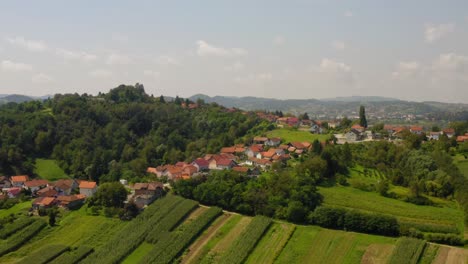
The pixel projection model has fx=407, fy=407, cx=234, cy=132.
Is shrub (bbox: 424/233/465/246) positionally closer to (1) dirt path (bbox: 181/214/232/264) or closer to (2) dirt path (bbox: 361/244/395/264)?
(2) dirt path (bbox: 361/244/395/264)

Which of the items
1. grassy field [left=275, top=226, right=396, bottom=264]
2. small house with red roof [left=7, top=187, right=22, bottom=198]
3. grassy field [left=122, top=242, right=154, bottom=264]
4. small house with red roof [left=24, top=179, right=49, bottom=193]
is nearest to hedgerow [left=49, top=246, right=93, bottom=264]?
grassy field [left=122, top=242, right=154, bottom=264]

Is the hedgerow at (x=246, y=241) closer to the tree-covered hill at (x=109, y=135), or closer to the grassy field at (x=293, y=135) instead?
the tree-covered hill at (x=109, y=135)

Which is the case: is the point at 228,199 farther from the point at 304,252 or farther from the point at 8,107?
the point at 8,107

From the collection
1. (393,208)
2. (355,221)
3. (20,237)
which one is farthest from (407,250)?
(20,237)

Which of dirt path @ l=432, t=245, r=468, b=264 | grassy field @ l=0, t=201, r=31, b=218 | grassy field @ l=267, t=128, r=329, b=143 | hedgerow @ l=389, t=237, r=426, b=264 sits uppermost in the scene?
grassy field @ l=267, t=128, r=329, b=143

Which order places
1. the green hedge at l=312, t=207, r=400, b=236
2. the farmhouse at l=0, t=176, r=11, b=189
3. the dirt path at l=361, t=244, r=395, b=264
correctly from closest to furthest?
the dirt path at l=361, t=244, r=395, b=264, the green hedge at l=312, t=207, r=400, b=236, the farmhouse at l=0, t=176, r=11, b=189

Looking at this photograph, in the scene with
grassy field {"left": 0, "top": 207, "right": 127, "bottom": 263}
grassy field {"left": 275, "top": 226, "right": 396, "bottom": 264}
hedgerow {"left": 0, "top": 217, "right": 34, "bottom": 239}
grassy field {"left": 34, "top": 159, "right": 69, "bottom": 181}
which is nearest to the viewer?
grassy field {"left": 275, "top": 226, "right": 396, "bottom": 264}

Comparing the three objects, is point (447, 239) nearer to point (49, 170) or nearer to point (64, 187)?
point (64, 187)

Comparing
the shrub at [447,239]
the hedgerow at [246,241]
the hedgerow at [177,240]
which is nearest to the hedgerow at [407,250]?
the shrub at [447,239]
